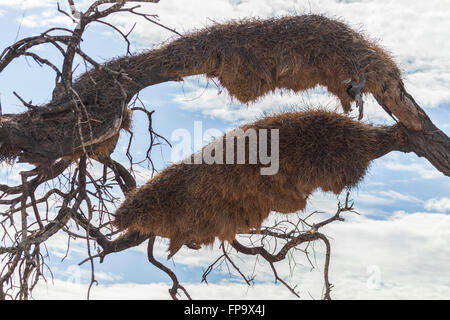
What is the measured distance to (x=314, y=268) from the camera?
6.68 metres

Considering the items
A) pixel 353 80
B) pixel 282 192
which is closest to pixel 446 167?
pixel 353 80

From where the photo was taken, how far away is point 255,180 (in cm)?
568

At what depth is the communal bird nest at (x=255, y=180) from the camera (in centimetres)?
566

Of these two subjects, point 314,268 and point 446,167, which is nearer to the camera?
point 446,167

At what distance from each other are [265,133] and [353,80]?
3.75 feet

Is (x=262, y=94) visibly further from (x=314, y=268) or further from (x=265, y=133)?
(x=314, y=268)

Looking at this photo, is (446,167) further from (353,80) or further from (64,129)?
(64,129)

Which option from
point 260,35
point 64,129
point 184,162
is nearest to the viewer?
point 64,129

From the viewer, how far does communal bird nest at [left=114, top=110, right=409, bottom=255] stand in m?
5.66
